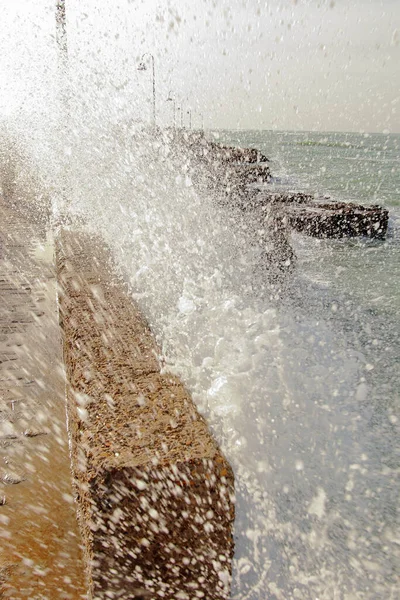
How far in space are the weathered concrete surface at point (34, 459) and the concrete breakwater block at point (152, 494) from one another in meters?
0.42

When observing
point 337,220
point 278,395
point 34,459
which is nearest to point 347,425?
point 278,395

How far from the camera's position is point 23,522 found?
1.98m

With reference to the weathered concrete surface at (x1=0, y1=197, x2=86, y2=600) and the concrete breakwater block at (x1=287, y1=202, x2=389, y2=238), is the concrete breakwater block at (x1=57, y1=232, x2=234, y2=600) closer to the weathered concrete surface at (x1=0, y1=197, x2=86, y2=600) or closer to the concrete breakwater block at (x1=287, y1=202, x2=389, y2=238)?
the weathered concrete surface at (x1=0, y1=197, x2=86, y2=600)

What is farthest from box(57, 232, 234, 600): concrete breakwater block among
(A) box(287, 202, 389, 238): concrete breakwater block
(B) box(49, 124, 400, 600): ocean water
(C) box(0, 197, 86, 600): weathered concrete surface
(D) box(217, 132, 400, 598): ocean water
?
(A) box(287, 202, 389, 238): concrete breakwater block

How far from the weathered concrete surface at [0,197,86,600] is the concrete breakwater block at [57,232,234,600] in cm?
42

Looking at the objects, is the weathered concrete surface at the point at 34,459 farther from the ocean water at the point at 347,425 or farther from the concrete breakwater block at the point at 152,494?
the ocean water at the point at 347,425

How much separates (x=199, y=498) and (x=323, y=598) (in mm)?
826

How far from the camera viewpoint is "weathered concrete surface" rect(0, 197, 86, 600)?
1.77 metres

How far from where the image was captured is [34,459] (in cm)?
236

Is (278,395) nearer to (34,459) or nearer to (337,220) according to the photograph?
(34,459)

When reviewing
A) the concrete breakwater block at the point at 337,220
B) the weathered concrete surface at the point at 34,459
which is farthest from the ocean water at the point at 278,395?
the concrete breakwater block at the point at 337,220

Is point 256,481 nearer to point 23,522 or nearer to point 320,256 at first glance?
point 23,522

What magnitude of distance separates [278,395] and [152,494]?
1291mm

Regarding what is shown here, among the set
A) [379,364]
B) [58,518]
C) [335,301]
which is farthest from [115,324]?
[335,301]
